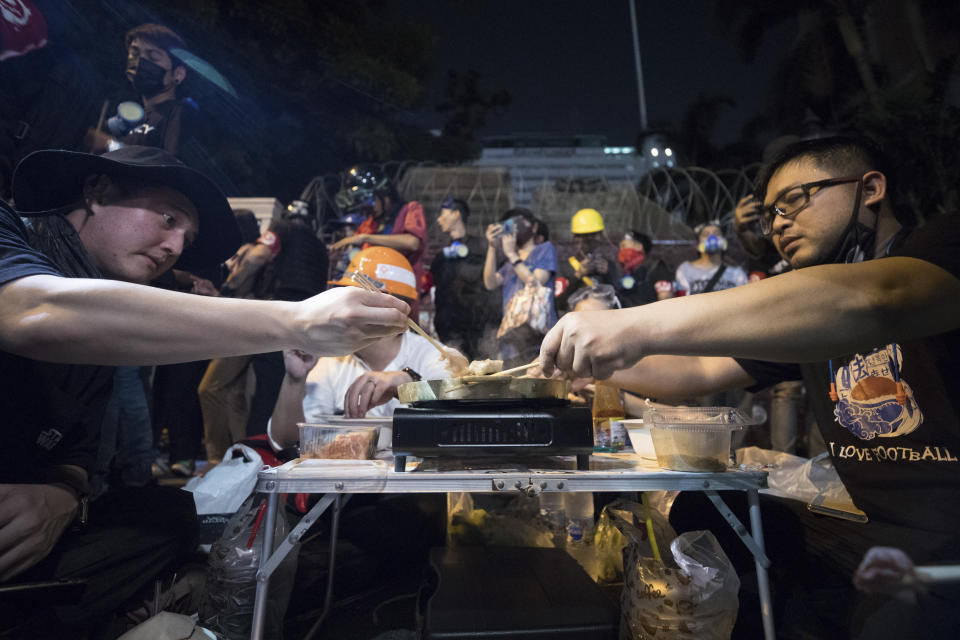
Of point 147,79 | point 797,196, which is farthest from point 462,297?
point 797,196

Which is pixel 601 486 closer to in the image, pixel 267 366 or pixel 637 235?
pixel 267 366

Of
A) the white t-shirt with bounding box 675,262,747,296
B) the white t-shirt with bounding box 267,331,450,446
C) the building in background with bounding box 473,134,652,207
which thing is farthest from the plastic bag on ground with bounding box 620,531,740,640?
the building in background with bounding box 473,134,652,207

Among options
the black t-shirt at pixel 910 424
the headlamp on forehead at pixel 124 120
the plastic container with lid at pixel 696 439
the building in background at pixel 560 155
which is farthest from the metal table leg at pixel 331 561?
the building in background at pixel 560 155

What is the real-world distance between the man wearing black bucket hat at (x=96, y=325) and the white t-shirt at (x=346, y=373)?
32.8 inches

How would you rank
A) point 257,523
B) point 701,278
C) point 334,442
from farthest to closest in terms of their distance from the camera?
point 701,278, point 257,523, point 334,442

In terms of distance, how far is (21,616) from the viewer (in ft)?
4.47

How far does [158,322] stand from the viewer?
123 cm

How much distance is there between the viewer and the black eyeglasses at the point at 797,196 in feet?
5.90

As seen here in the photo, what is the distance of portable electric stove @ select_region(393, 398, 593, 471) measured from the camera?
1.38 metres

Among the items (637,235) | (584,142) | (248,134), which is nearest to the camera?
(637,235)

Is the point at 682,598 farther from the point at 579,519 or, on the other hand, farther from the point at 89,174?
the point at 89,174

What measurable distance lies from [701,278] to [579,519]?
10.7 ft

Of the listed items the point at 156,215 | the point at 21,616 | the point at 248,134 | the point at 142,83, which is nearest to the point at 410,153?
the point at 248,134

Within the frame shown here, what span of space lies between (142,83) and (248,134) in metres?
7.37
